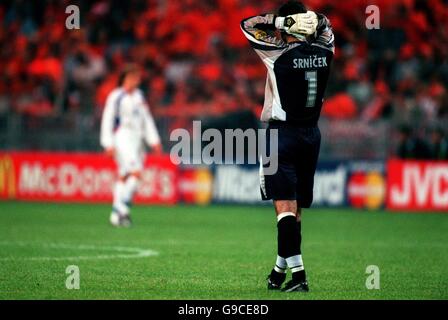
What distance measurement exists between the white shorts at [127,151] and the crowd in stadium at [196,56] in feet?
32.8

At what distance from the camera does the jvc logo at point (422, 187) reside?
2433 cm

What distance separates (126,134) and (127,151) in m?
0.33

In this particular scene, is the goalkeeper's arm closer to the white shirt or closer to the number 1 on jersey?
the number 1 on jersey

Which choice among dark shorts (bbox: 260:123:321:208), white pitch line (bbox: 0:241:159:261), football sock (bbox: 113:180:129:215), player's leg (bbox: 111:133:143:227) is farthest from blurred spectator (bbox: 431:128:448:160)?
dark shorts (bbox: 260:123:321:208)

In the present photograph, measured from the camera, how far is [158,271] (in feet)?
39.0

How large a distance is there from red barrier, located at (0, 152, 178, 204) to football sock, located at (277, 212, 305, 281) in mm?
15775

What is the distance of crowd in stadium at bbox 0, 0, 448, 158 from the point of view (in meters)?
31.0

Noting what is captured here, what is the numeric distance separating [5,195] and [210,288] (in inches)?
663

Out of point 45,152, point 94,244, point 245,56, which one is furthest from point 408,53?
point 94,244

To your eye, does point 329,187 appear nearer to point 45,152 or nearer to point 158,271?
point 45,152

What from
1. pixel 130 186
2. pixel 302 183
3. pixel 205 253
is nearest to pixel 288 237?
pixel 302 183

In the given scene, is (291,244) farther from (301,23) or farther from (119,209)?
(119,209)

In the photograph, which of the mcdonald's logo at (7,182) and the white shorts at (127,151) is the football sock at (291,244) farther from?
the mcdonald's logo at (7,182)

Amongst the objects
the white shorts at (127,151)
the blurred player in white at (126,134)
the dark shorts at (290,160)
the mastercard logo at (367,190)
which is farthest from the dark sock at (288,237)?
the mastercard logo at (367,190)
